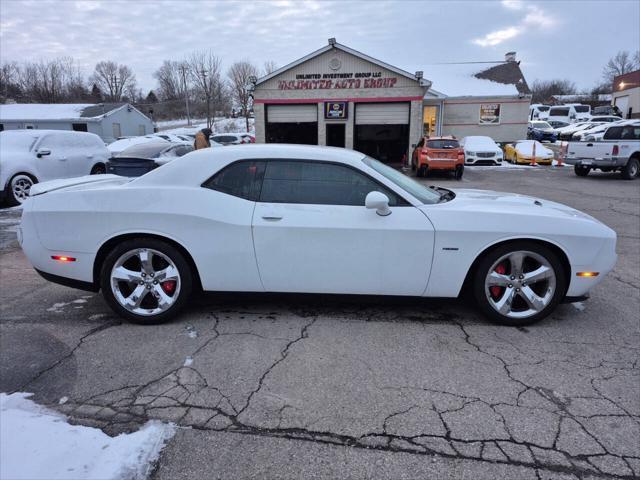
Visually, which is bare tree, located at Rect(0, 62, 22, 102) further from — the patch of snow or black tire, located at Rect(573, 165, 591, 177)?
black tire, located at Rect(573, 165, 591, 177)

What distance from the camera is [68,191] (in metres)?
3.80

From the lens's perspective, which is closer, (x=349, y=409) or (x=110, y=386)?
(x=349, y=409)

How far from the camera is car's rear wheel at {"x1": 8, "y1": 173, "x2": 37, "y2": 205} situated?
986 cm

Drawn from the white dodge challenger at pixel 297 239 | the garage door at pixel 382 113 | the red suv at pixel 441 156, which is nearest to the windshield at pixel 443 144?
the red suv at pixel 441 156

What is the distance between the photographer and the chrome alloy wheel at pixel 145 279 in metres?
3.65

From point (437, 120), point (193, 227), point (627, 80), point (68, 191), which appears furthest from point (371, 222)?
point (627, 80)

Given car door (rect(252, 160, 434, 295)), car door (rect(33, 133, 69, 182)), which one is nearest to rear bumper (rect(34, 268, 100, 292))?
car door (rect(252, 160, 434, 295))

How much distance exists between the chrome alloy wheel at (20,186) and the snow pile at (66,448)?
9.19m

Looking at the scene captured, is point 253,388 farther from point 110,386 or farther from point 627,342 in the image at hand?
point 627,342

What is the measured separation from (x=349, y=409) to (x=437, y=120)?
26.7 metres

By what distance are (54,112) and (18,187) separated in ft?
116

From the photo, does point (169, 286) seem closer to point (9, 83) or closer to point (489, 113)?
point (489, 113)

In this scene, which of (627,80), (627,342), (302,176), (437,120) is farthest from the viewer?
(627,80)

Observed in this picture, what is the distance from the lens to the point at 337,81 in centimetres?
2052
